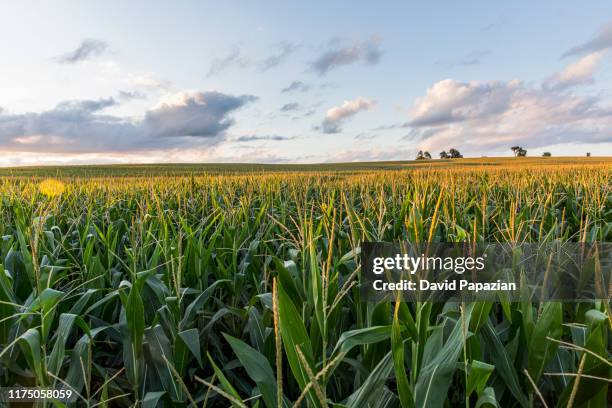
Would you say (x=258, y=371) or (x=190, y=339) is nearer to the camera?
(x=258, y=371)

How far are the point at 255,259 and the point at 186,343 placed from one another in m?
1.62

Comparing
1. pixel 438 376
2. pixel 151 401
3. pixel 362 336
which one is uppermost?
pixel 362 336

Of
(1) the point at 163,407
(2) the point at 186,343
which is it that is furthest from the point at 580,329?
(1) the point at 163,407

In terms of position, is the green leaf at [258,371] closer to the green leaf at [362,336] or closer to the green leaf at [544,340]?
the green leaf at [362,336]

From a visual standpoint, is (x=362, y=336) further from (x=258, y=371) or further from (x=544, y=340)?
(x=544, y=340)

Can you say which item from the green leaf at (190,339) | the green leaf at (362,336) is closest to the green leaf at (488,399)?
the green leaf at (362,336)

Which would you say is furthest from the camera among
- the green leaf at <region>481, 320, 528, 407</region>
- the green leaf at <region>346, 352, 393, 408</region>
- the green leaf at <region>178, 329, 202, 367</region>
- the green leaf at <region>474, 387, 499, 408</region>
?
the green leaf at <region>178, 329, 202, 367</region>

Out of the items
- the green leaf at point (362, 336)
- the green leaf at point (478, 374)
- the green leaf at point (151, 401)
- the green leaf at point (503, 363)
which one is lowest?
the green leaf at point (151, 401)

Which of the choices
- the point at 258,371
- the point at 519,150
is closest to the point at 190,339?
the point at 258,371

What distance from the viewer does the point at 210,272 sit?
3451 millimetres

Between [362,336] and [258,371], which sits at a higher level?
[362,336]

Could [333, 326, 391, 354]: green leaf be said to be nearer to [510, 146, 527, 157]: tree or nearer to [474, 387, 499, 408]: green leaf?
[474, 387, 499, 408]: green leaf

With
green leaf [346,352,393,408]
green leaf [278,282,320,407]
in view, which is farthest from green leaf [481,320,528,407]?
green leaf [278,282,320,407]

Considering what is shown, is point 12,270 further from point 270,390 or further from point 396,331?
point 396,331
